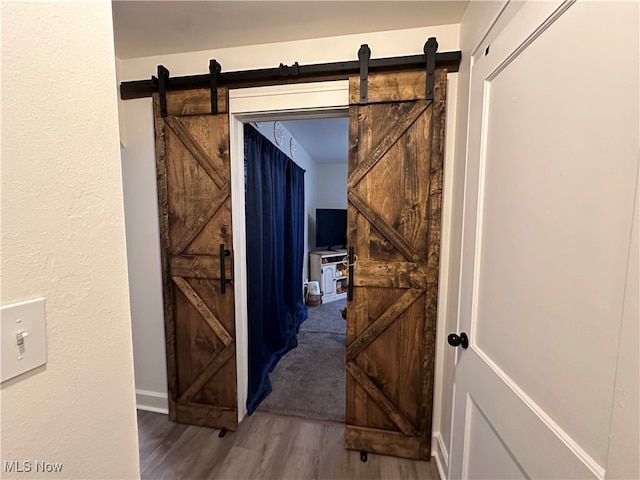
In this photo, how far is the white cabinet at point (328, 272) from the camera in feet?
14.7

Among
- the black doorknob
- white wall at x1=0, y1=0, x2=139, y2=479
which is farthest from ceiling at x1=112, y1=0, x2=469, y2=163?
the black doorknob

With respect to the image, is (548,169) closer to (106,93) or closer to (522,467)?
(522,467)

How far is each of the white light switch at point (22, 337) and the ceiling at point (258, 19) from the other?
62.9 inches

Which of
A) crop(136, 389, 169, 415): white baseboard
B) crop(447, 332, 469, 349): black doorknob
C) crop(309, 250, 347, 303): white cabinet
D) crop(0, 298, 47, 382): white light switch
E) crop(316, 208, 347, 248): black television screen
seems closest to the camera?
crop(0, 298, 47, 382): white light switch

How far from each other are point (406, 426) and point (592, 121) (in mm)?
1729

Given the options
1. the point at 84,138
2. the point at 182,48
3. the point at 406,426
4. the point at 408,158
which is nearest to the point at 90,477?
the point at 84,138

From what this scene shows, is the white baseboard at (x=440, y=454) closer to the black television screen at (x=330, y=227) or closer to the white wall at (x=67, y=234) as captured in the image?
A: the white wall at (x=67, y=234)

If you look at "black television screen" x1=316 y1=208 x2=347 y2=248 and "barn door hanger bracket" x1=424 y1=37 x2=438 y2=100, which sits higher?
"barn door hanger bracket" x1=424 y1=37 x2=438 y2=100

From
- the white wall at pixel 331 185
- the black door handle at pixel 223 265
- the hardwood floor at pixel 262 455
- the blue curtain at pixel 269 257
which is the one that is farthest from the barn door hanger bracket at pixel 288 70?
the white wall at pixel 331 185

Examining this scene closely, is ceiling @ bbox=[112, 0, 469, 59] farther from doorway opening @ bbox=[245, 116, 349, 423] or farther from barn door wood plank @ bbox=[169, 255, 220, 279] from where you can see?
barn door wood plank @ bbox=[169, 255, 220, 279]

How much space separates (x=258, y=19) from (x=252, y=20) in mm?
37

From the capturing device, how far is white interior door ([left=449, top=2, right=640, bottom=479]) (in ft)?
1.66

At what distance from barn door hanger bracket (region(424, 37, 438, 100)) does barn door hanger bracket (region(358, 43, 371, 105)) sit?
0.31 m

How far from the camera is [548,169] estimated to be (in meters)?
0.68
